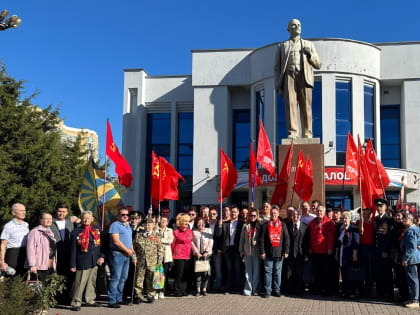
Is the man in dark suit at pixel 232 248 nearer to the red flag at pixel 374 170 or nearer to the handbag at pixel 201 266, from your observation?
the handbag at pixel 201 266

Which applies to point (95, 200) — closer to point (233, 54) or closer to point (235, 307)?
point (235, 307)

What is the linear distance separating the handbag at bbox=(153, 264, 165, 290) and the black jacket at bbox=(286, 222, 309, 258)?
8.68ft

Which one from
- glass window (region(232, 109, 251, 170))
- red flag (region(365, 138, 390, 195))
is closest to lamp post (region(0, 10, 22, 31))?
red flag (region(365, 138, 390, 195))

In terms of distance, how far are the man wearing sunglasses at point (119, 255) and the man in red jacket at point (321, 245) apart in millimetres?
3626

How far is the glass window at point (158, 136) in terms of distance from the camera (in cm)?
3762

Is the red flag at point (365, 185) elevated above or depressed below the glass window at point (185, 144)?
below

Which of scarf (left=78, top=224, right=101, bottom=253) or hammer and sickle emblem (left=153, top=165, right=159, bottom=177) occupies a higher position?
hammer and sickle emblem (left=153, top=165, right=159, bottom=177)

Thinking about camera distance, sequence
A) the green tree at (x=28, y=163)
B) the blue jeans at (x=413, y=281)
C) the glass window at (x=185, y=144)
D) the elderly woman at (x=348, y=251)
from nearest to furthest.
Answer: the blue jeans at (x=413, y=281) → the elderly woman at (x=348, y=251) → the green tree at (x=28, y=163) → the glass window at (x=185, y=144)

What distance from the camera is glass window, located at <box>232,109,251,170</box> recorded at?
113 ft

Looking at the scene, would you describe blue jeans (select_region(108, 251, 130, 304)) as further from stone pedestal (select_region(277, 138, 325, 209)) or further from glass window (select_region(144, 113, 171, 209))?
glass window (select_region(144, 113, 171, 209))

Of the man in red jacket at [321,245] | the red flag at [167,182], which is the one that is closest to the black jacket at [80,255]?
A: the red flag at [167,182]

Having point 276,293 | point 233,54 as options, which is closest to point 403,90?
point 233,54

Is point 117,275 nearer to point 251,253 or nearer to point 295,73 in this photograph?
point 251,253

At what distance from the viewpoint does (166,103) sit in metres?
37.8
